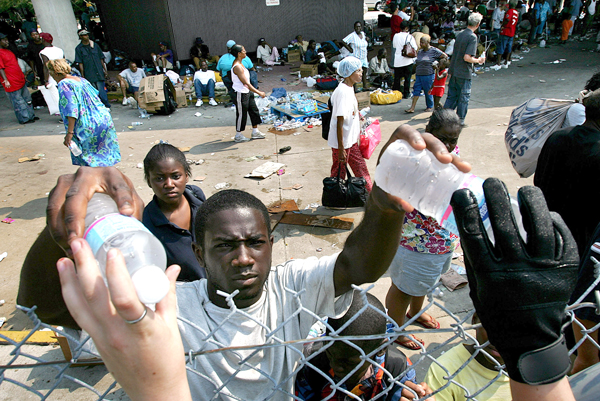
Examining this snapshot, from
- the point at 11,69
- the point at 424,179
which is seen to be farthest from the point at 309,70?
the point at 424,179

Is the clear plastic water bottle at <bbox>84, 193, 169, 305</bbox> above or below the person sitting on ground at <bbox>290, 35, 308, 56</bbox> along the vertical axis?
below

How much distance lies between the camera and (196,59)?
44.1 feet

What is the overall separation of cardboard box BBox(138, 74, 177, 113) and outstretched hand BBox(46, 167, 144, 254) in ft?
29.1

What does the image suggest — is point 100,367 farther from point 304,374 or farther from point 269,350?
point 269,350

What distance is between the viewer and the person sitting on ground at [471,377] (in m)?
1.88

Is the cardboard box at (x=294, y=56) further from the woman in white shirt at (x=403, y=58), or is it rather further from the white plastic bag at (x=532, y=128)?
the white plastic bag at (x=532, y=128)

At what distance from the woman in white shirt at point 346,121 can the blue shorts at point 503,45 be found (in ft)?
33.6

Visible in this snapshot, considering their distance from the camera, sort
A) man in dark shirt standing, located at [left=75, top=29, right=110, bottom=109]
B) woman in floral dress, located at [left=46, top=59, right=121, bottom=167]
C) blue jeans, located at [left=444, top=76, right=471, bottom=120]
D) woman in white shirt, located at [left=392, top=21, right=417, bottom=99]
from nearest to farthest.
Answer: woman in floral dress, located at [left=46, top=59, right=121, bottom=167] → blue jeans, located at [left=444, top=76, right=471, bottom=120] → man in dark shirt standing, located at [left=75, top=29, right=110, bottom=109] → woman in white shirt, located at [left=392, top=21, right=417, bottom=99]

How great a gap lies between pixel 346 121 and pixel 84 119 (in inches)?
127

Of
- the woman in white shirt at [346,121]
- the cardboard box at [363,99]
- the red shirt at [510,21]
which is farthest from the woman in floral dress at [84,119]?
the red shirt at [510,21]

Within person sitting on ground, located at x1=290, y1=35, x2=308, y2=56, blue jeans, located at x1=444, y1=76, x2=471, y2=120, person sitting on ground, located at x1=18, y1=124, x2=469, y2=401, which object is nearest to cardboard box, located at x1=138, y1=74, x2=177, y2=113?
blue jeans, located at x1=444, y1=76, x2=471, y2=120

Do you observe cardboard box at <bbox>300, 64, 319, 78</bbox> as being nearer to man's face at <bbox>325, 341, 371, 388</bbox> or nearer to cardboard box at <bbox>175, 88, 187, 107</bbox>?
cardboard box at <bbox>175, 88, 187, 107</bbox>

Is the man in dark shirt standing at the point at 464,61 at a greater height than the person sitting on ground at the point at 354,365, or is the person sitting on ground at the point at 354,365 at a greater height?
the man in dark shirt standing at the point at 464,61

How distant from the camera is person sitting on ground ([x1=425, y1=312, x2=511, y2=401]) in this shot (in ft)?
6.15
